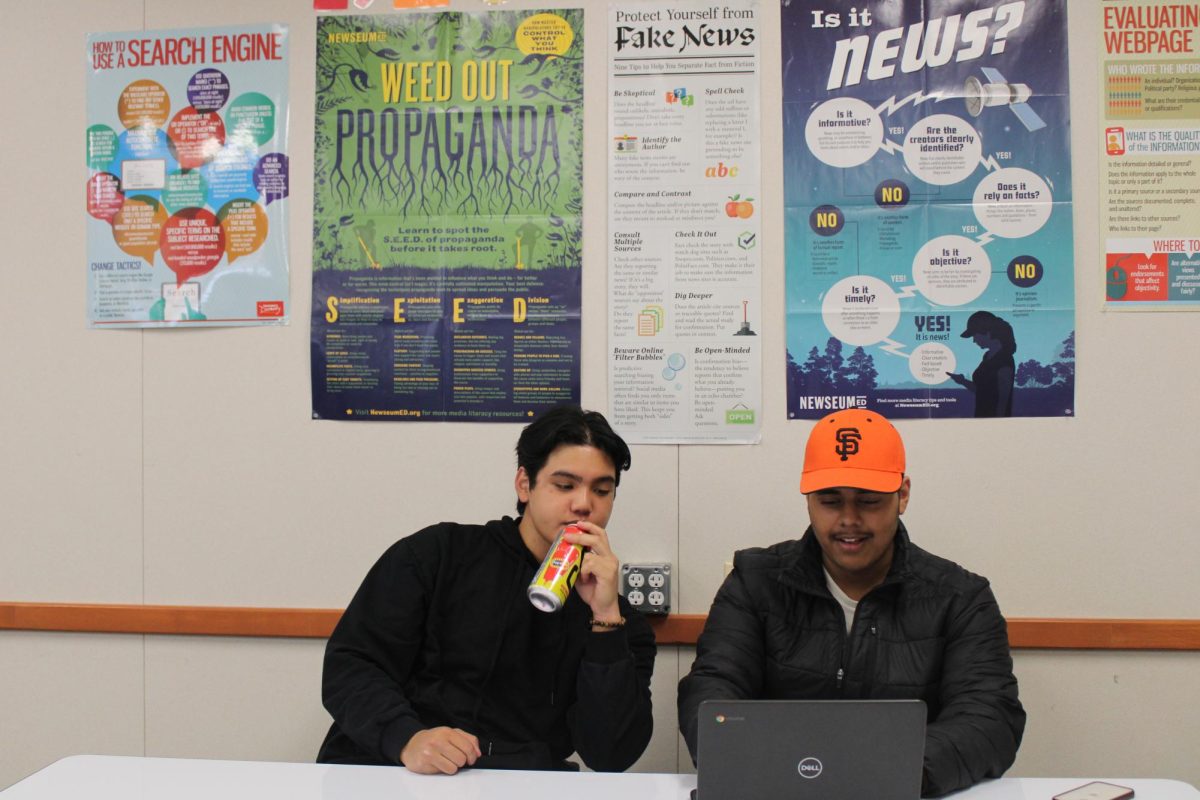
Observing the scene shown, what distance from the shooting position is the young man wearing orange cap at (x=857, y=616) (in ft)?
5.38

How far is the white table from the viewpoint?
1.30m

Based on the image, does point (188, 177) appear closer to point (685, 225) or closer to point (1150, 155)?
point (685, 225)

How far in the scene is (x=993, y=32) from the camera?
2.18m

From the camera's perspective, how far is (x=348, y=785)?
1.34m

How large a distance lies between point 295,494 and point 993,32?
2.20 m

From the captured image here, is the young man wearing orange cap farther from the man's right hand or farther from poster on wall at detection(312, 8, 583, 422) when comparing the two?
poster on wall at detection(312, 8, 583, 422)

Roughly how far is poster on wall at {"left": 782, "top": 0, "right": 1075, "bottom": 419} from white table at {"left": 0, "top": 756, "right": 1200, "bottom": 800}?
3.43 ft

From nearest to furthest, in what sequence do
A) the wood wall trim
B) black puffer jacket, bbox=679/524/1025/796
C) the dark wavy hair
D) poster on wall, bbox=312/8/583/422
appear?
black puffer jacket, bbox=679/524/1025/796 → the dark wavy hair → the wood wall trim → poster on wall, bbox=312/8/583/422

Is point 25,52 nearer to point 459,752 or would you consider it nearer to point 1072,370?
point 459,752

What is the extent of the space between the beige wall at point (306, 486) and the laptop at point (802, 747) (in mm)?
1065

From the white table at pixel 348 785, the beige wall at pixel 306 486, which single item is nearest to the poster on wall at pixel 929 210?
the beige wall at pixel 306 486

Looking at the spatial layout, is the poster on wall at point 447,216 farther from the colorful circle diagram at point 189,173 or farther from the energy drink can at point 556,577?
the energy drink can at point 556,577

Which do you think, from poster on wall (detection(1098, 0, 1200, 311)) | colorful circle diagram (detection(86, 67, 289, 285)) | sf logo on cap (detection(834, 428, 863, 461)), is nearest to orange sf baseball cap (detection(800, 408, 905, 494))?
sf logo on cap (detection(834, 428, 863, 461))

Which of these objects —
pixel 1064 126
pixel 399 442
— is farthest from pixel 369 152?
pixel 1064 126
